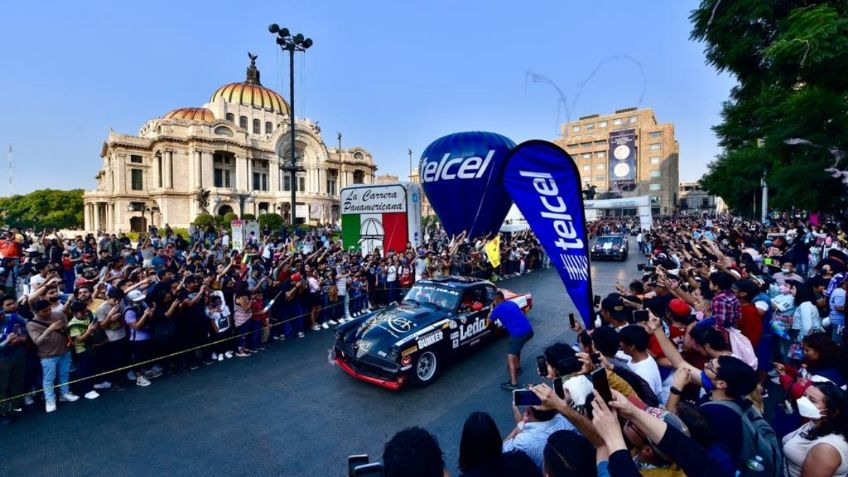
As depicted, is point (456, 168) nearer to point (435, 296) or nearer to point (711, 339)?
point (435, 296)

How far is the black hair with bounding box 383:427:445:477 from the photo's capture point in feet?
6.17

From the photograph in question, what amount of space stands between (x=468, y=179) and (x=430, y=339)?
11.5 meters

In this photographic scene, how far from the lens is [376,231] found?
650 inches

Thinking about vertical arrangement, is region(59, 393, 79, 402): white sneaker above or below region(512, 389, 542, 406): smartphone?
below

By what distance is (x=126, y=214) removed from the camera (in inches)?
2256

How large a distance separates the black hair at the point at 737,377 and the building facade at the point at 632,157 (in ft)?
259

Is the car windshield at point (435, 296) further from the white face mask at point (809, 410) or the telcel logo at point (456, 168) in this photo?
the telcel logo at point (456, 168)

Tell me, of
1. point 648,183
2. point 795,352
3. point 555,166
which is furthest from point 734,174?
point 648,183

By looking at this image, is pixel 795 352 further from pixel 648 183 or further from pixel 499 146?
pixel 648 183

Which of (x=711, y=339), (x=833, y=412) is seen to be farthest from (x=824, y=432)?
(x=711, y=339)

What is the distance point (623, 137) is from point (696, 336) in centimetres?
8136

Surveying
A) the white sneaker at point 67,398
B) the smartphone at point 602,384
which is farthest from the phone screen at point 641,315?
the white sneaker at point 67,398

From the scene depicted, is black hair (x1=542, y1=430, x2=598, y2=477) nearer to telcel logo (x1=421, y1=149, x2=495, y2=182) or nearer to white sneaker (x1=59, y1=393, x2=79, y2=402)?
white sneaker (x1=59, y1=393, x2=79, y2=402)

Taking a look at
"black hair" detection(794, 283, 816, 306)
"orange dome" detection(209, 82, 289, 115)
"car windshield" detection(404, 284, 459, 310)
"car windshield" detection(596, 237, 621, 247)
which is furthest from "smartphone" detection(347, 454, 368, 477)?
"orange dome" detection(209, 82, 289, 115)
